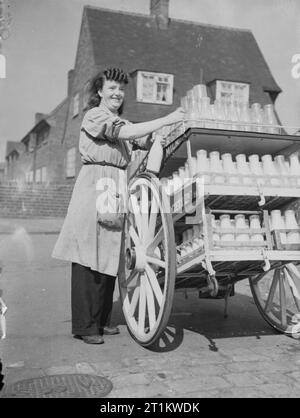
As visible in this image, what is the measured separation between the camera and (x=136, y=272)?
3762 mm

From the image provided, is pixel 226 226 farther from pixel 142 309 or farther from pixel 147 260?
pixel 142 309

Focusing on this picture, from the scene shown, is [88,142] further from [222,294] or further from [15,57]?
[222,294]

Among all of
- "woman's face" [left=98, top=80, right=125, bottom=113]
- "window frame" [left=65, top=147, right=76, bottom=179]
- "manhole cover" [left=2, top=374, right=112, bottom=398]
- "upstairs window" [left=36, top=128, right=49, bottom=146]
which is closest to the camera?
"manhole cover" [left=2, top=374, right=112, bottom=398]

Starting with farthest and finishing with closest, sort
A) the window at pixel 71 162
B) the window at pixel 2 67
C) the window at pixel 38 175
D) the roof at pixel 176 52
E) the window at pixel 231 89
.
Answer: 1. the window at pixel 38 175
2. the window at pixel 71 162
3. the window at pixel 231 89
4. the roof at pixel 176 52
5. the window at pixel 2 67

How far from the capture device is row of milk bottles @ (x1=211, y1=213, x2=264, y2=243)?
3.31 meters

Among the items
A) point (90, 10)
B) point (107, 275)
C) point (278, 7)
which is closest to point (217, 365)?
point (107, 275)

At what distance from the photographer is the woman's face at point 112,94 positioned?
3764 millimetres

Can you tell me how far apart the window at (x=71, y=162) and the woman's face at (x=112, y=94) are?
18.1 m

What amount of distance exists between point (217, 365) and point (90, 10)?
809 inches

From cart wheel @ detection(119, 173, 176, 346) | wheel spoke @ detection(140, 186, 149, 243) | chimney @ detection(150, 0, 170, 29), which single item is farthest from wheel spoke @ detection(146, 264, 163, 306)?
chimney @ detection(150, 0, 170, 29)

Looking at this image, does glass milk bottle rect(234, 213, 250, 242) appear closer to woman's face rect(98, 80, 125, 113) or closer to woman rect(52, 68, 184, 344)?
woman rect(52, 68, 184, 344)

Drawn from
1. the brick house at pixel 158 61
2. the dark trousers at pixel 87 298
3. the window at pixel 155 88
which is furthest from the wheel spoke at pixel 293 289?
the window at pixel 155 88

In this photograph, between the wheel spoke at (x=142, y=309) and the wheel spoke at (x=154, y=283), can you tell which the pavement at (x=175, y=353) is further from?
the wheel spoke at (x=154, y=283)

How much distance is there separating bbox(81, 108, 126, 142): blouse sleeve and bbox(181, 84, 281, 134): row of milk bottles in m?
0.51
